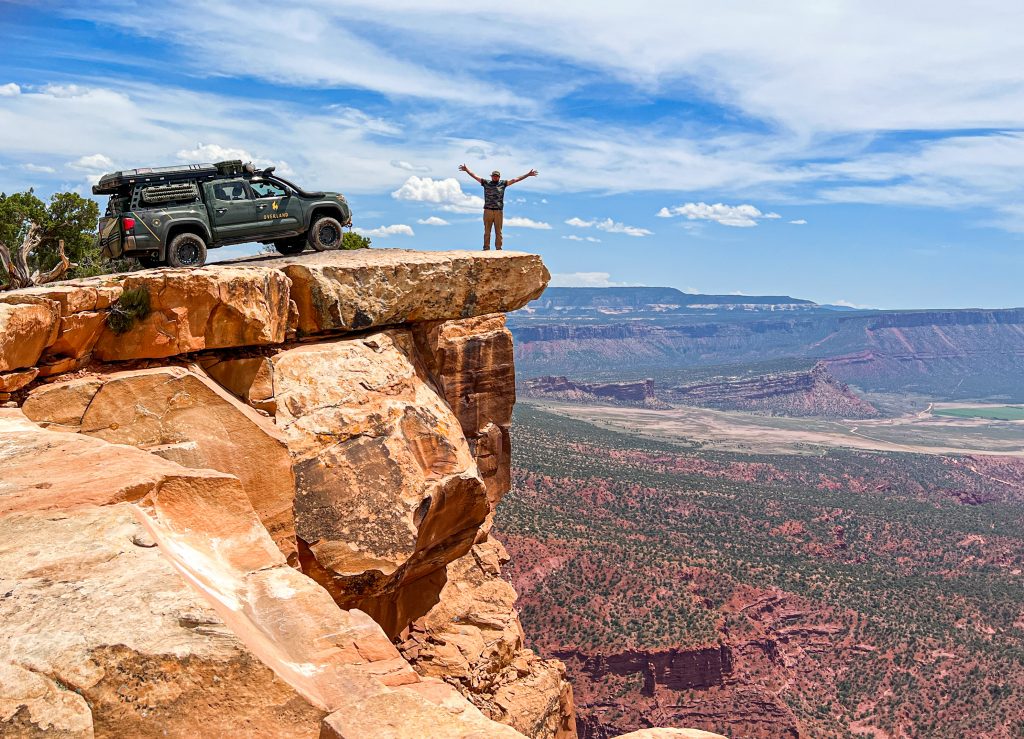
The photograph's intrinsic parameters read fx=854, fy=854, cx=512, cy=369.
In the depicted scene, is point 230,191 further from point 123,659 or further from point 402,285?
point 123,659

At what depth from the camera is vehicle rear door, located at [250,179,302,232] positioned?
2067cm

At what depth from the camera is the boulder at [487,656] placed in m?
22.1

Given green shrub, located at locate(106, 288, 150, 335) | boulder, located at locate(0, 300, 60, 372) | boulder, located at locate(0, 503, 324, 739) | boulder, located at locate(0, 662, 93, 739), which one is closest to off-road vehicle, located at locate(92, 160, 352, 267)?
green shrub, located at locate(106, 288, 150, 335)

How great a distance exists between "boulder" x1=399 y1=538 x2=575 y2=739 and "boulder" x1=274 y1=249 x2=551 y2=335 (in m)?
7.66

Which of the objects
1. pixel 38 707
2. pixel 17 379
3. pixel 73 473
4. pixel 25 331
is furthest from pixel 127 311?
pixel 38 707

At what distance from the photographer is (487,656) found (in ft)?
76.2

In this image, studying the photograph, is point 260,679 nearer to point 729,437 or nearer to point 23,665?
point 23,665

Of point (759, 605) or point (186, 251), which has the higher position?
point (186, 251)

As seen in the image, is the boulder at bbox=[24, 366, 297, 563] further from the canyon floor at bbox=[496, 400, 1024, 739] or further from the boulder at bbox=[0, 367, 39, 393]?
the canyon floor at bbox=[496, 400, 1024, 739]

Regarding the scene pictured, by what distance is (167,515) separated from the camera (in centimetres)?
1005

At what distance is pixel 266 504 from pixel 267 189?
31.1 ft

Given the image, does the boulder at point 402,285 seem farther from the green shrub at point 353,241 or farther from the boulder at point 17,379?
the green shrub at point 353,241

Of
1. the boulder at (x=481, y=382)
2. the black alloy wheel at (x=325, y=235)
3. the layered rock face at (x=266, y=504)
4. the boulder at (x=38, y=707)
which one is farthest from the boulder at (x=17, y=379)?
the boulder at (x=481, y=382)

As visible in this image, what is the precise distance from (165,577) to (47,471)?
3.57 meters
